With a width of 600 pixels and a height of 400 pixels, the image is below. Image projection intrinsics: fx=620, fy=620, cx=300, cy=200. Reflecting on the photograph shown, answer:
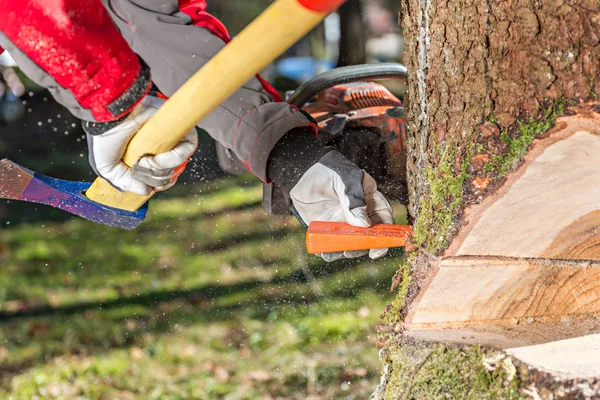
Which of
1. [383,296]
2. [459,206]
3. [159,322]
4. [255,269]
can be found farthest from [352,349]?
[459,206]

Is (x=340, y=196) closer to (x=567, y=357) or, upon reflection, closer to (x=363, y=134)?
(x=363, y=134)

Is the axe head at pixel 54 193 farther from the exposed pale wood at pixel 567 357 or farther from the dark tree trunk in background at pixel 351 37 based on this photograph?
the dark tree trunk in background at pixel 351 37

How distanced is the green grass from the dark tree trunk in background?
146 centimetres

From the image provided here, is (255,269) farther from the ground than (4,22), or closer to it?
closer to it

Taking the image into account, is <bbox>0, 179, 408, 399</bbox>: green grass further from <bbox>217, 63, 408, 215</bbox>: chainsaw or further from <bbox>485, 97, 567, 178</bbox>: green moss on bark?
<bbox>485, 97, 567, 178</bbox>: green moss on bark

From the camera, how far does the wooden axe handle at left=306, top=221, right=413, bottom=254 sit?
1.77 metres

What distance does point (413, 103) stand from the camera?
68.7 inches

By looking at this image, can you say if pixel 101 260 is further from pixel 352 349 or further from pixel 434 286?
pixel 434 286

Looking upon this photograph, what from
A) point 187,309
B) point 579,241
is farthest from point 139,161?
point 187,309

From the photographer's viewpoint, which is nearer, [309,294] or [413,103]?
[413,103]

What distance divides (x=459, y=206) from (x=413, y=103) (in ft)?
1.27

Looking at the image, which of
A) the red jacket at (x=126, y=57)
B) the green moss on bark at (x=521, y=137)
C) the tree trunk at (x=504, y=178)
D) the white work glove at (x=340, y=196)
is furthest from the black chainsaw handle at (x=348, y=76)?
the green moss on bark at (x=521, y=137)

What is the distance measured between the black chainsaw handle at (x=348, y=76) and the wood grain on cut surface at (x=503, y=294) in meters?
1.07

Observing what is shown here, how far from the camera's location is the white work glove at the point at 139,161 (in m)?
1.90
